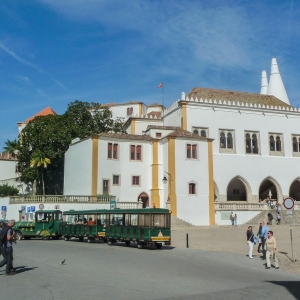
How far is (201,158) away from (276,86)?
932 inches

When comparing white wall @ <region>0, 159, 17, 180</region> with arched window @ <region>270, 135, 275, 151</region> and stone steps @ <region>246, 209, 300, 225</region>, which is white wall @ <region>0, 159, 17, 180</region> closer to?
arched window @ <region>270, 135, 275, 151</region>

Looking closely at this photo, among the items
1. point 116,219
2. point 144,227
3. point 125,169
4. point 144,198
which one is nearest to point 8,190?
point 125,169

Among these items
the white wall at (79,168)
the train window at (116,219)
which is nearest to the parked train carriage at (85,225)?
the train window at (116,219)

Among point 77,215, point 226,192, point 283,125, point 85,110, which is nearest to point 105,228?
point 77,215

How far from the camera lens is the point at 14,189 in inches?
2199

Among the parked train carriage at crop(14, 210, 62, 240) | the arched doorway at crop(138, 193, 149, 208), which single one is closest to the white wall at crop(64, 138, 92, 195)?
the arched doorway at crop(138, 193, 149, 208)

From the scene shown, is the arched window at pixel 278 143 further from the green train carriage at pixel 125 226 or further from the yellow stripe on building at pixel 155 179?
the green train carriage at pixel 125 226

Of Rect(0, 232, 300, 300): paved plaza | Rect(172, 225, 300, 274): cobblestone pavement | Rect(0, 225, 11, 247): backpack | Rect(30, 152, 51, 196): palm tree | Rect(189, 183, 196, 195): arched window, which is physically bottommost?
Rect(0, 232, 300, 300): paved plaza

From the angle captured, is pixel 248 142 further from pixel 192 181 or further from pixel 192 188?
pixel 192 188

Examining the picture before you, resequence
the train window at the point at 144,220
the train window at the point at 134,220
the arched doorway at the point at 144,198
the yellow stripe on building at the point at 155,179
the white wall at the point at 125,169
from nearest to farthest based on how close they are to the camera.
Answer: the train window at the point at 144,220
the train window at the point at 134,220
the white wall at the point at 125,169
the yellow stripe on building at the point at 155,179
the arched doorway at the point at 144,198

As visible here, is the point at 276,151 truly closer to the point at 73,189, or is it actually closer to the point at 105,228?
the point at 73,189

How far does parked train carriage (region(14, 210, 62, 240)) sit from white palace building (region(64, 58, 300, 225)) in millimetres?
11142

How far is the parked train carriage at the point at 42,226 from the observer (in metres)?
27.7

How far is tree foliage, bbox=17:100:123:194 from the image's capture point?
47031mm
